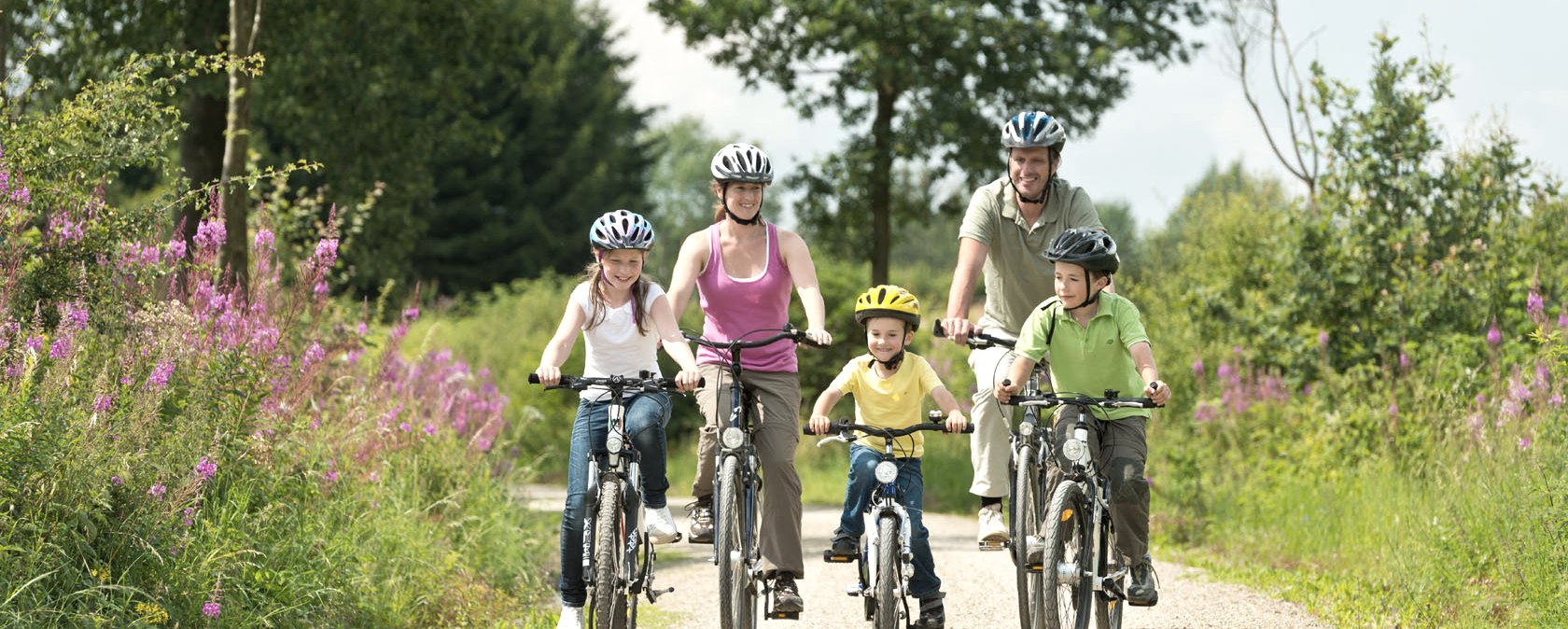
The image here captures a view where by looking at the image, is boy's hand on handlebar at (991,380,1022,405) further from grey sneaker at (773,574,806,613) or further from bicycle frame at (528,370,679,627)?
bicycle frame at (528,370,679,627)

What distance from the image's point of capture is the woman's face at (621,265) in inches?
260

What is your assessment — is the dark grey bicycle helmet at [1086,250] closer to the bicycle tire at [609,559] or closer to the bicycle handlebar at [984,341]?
the bicycle handlebar at [984,341]

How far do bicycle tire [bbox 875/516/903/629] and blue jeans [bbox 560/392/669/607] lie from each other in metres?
0.92

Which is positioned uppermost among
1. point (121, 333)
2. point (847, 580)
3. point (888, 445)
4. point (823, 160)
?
point (823, 160)

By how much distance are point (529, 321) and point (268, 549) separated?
18.5 meters

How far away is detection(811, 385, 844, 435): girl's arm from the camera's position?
21.6 ft

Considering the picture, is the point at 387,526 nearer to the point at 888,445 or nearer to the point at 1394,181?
the point at 888,445

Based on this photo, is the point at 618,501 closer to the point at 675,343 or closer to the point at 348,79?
the point at 675,343

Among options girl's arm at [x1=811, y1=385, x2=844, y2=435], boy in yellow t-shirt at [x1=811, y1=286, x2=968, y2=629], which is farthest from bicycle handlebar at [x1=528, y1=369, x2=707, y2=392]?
boy in yellow t-shirt at [x1=811, y1=286, x2=968, y2=629]

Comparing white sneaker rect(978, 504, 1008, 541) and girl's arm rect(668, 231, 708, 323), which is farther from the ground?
girl's arm rect(668, 231, 708, 323)

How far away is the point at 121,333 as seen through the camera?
7.24 metres

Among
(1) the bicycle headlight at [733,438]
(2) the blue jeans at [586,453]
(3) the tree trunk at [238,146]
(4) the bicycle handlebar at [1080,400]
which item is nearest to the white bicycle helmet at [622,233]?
(2) the blue jeans at [586,453]

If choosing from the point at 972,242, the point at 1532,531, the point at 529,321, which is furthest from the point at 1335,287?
the point at 529,321

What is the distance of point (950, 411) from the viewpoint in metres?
6.71
